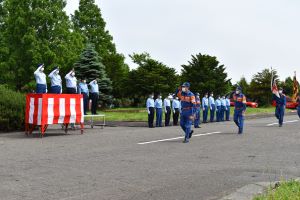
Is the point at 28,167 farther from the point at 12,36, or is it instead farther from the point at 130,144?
the point at 12,36

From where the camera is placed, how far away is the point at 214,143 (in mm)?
15664

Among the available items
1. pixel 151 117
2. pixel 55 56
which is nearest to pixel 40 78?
pixel 151 117

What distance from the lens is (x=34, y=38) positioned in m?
48.1

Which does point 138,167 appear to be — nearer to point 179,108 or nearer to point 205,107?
point 179,108

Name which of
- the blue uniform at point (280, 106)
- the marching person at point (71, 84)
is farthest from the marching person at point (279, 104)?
the marching person at point (71, 84)

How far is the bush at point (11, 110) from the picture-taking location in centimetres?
1962

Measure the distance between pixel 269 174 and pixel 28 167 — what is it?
16.6 feet

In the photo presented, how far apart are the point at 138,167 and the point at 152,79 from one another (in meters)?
45.9

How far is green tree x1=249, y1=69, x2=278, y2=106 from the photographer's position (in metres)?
76.8

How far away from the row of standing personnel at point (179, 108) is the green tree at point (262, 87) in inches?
1711

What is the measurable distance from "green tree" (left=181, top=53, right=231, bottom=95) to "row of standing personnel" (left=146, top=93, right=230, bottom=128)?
3194 cm

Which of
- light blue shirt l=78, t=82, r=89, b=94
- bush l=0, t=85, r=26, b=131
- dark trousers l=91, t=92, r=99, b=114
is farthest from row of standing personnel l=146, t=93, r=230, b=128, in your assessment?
bush l=0, t=85, r=26, b=131

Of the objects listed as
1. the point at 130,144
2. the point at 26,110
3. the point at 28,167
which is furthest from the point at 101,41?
the point at 28,167

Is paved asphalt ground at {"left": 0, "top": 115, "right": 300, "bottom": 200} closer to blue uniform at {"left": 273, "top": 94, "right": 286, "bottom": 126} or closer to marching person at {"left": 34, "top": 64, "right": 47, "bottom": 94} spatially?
marching person at {"left": 34, "top": 64, "right": 47, "bottom": 94}
